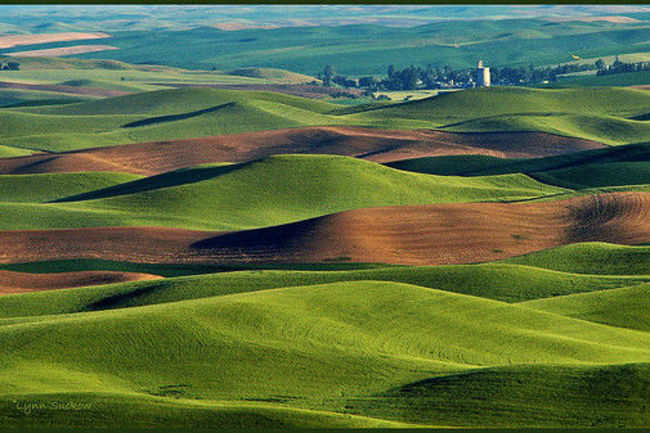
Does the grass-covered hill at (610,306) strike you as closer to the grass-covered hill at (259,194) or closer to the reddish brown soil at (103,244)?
the reddish brown soil at (103,244)

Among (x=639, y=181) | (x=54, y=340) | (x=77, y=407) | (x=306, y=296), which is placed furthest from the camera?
(x=639, y=181)

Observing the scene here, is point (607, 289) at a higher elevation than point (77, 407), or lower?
lower

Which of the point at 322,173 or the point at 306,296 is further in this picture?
the point at 322,173

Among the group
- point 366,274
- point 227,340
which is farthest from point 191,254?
point 227,340

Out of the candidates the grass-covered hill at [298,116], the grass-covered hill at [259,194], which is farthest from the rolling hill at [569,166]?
the grass-covered hill at [298,116]

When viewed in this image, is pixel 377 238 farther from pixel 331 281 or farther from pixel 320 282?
pixel 331 281

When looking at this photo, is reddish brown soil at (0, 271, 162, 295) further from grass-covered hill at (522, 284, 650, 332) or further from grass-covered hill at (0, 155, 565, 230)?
grass-covered hill at (522, 284, 650, 332)

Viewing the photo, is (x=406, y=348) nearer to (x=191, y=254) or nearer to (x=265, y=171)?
(x=191, y=254)

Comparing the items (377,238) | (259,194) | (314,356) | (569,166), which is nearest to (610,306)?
(314,356)
